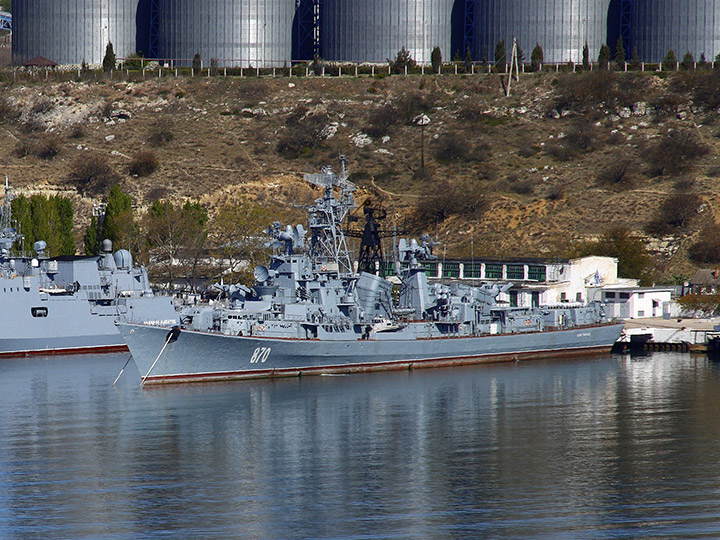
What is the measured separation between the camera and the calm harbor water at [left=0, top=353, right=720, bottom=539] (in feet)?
110

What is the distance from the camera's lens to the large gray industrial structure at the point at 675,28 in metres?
112

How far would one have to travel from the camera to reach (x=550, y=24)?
375ft

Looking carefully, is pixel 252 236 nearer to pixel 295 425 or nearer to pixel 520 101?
pixel 520 101

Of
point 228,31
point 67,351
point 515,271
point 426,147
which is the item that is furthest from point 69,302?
point 228,31

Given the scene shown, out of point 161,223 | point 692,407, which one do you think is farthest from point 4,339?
point 692,407


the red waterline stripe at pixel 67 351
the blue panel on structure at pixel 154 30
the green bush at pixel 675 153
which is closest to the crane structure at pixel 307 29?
the blue panel on structure at pixel 154 30

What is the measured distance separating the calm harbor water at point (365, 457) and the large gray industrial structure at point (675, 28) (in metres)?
62.2

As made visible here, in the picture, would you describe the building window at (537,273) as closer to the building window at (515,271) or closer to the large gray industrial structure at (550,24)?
the building window at (515,271)

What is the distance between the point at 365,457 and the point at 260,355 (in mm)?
16811

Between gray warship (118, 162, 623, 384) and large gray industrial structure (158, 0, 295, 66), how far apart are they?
55746 mm

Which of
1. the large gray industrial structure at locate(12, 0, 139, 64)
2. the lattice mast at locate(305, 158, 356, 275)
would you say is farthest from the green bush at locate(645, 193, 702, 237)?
the large gray industrial structure at locate(12, 0, 139, 64)

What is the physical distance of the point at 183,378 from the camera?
55469 mm

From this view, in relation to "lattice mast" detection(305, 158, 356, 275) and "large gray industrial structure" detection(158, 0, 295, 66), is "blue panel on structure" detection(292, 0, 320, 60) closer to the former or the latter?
"large gray industrial structure" detection(158, 0, 295, 66)

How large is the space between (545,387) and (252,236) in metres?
38.5
